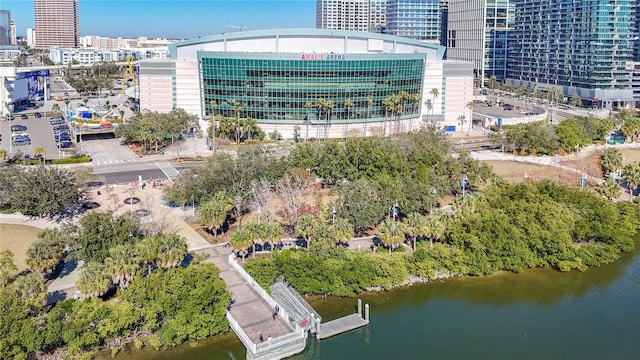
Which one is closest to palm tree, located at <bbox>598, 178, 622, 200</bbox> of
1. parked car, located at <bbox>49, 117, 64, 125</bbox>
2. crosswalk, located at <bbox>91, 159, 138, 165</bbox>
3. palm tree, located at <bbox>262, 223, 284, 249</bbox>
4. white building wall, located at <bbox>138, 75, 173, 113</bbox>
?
palm tree, located at <bbox>262, 223, 284, 249</bbox>

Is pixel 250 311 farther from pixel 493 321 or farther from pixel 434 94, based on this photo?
pixel 434 94

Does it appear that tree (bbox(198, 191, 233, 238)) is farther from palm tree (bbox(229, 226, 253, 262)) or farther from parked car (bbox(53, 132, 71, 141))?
parked car (bbox(53, 132, 71, 141))

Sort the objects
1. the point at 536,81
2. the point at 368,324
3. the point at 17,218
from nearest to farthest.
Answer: the point at 368,324 < the point at 17,218 < the point at 536,81

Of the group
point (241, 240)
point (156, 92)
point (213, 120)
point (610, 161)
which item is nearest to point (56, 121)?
point (156, 92)

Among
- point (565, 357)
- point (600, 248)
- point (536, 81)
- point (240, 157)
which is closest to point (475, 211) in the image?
point (600, 248)

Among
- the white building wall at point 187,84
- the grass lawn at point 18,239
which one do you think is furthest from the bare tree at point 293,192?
the white building wall at point 187,84

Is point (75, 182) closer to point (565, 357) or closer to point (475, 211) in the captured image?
point (475, 211)
